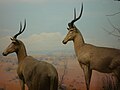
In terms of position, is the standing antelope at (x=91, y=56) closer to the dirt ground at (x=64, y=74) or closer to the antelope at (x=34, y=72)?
the dirt ground at (x=64, y=74)

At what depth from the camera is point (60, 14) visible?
3066mm

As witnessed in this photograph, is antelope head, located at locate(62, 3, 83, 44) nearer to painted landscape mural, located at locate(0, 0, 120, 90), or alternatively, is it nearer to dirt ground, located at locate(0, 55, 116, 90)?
painted landscape mural, located at locate(0, 0, 120, 90)

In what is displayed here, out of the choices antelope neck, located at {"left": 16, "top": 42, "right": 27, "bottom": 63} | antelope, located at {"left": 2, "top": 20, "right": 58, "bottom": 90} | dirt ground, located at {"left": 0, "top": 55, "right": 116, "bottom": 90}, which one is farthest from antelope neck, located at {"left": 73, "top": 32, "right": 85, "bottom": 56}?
antelope neck, located at {"left": 16, "top": 42, "right": 27, "bottom": 63}

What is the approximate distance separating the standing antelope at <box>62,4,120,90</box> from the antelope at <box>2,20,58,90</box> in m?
0.32

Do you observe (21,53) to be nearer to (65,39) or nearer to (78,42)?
(65,39)

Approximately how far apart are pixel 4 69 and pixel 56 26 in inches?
28.3

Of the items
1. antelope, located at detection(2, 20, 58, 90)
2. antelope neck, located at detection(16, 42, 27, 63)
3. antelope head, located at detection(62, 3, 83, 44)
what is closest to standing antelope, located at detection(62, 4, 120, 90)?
antelope head, located at detection(62, 3, 83, 44)

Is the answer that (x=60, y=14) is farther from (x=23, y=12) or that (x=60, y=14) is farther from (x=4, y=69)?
(x=4, y=69)

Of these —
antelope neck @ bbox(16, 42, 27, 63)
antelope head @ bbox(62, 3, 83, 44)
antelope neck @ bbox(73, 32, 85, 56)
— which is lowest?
antelope neck @ bbox(16, 42, 27, 63)

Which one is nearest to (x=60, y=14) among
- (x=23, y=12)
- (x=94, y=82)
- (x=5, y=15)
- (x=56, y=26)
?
(x=56, y=26)

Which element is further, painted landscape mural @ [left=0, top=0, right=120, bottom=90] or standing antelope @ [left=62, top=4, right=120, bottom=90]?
painted landscape mural @ [left=0, top=0, right=120, bottom=90]

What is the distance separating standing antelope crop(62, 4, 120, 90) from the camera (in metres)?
2.75

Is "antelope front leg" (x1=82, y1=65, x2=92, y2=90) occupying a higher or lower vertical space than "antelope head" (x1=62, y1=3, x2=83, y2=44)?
lower

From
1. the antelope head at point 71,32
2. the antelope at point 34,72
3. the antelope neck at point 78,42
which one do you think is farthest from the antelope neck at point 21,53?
the antelope neck at point 78,42
